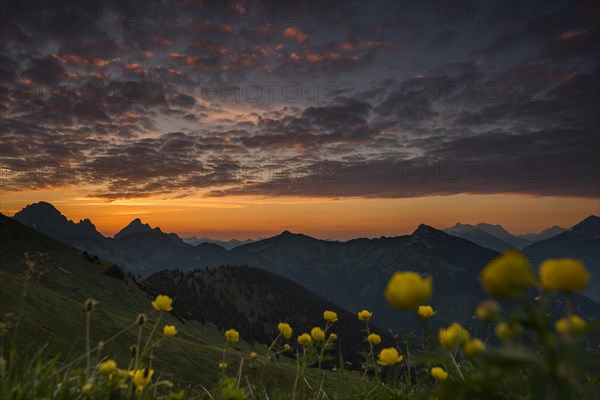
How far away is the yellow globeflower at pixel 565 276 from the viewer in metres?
1.63

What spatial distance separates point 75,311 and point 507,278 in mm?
37713

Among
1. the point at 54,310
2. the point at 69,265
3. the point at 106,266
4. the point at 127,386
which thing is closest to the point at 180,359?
the point at 54,310

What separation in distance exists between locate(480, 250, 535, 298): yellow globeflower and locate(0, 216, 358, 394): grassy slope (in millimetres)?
2483

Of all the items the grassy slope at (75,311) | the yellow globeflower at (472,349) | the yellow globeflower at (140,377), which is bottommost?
the grassy slope at (75,311)

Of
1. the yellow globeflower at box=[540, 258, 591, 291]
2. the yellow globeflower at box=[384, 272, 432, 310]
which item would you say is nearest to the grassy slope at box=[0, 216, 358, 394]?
the yellow globeflower at box=[384, 272, 432, 310]

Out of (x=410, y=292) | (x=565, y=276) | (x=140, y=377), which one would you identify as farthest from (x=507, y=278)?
(x=140, y=377)

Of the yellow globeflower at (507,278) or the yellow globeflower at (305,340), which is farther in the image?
the yellow globeflower at (305,340)

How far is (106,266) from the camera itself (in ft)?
382

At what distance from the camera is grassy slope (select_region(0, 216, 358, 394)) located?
2231 cm

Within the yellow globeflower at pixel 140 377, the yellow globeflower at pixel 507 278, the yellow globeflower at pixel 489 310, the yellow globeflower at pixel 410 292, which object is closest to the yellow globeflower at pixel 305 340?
the yellow globeflower at pixel 140 377

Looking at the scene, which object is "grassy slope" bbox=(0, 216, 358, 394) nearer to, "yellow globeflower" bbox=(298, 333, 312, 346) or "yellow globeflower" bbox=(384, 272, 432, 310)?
"yellow globeflower" bbox=(298, 333, 312, 346)

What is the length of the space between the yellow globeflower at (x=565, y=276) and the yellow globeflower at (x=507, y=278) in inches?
7.5

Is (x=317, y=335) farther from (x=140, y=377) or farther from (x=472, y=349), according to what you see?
(x=472, y=349)

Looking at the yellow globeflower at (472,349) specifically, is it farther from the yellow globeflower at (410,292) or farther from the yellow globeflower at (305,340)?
the yellow globeflower at (305,340)
